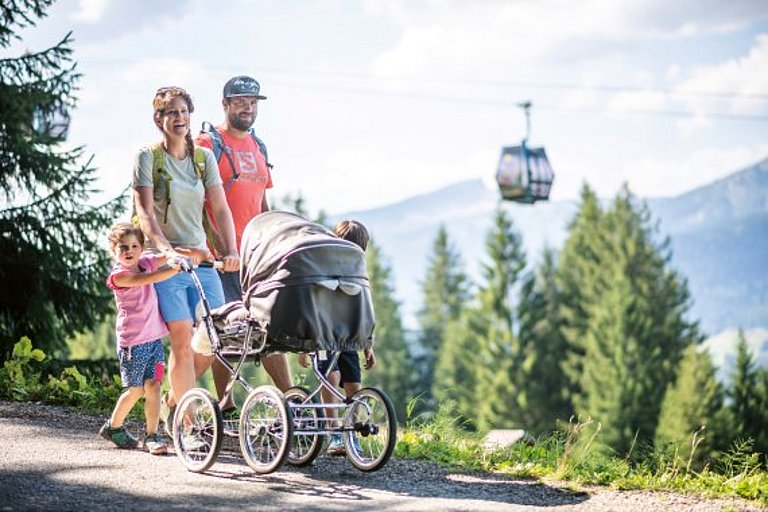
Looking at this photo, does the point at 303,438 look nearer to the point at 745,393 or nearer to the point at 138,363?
the point at 138,363

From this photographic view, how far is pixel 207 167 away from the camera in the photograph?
8031 millimetres

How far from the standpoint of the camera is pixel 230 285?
8.74 metres

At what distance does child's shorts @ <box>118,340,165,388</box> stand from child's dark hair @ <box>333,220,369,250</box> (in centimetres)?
141

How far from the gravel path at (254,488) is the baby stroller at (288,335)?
6.8 inches

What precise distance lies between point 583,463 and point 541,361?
208 feet

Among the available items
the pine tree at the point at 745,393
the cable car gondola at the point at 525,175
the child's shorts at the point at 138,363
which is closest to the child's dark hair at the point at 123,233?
the child's shorts at the point at 138,363

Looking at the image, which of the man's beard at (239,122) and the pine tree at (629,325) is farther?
the pine tree at (629,325)

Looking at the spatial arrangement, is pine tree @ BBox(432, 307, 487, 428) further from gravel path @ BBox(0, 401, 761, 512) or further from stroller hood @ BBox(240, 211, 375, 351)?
stroller hood @ BBox(240, 211, 375, 351)

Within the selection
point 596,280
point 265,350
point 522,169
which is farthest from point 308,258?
Answer: point 596,280

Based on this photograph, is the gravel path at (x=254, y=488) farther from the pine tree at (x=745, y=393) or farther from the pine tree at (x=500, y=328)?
the pine tree at (x=500, y=328)

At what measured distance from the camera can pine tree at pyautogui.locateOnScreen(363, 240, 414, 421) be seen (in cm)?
8219

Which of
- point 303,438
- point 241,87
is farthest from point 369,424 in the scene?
point 241,87

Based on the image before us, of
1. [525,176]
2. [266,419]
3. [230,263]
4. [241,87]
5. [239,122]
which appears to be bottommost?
[266,419]

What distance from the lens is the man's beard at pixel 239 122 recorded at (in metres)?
8.51
